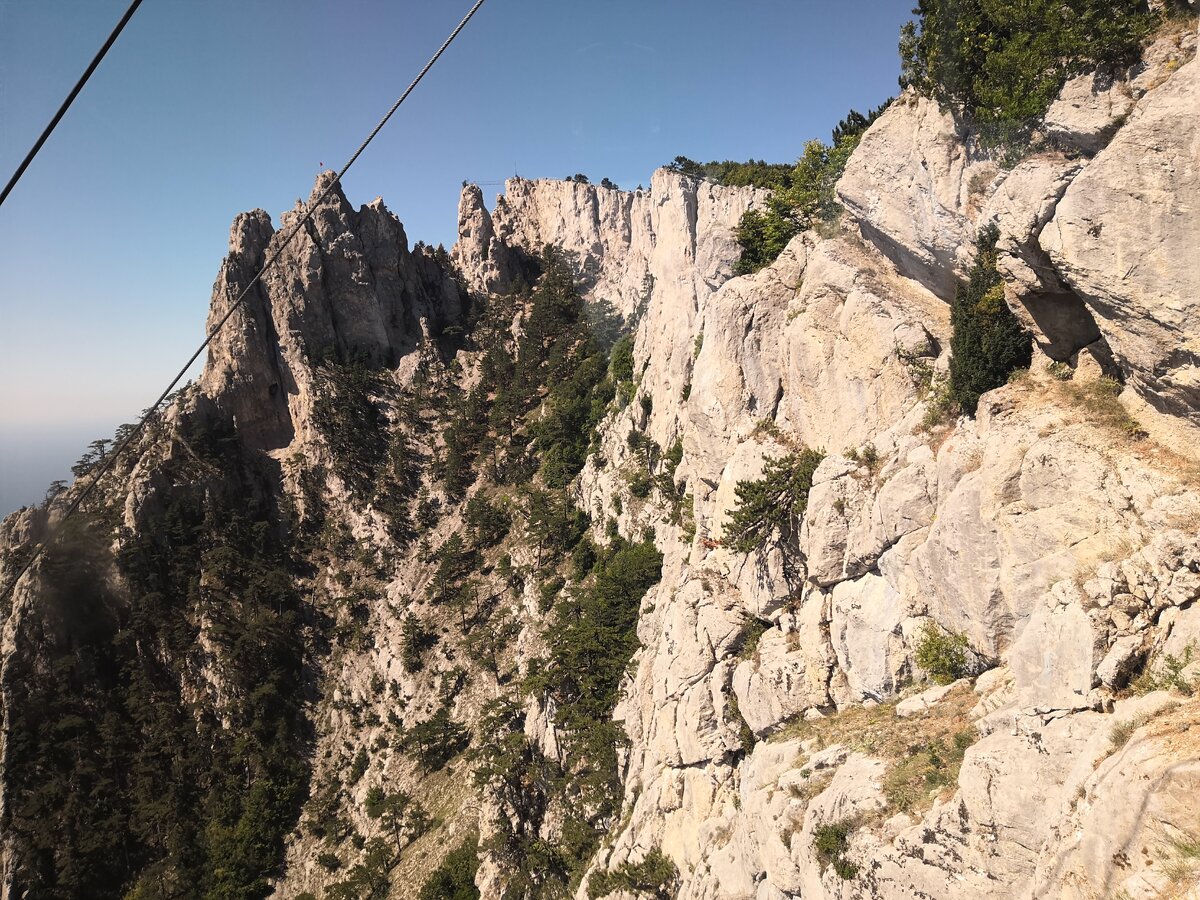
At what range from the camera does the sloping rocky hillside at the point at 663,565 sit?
1195 cm

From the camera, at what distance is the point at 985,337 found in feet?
55.3

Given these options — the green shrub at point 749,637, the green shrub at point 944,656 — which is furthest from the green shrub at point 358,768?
the green shrub at point 944,656

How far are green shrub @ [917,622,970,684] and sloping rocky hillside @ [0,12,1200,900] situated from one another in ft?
0.48

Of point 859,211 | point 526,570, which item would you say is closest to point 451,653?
point 526,570

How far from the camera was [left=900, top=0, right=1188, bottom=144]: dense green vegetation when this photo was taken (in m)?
13.5

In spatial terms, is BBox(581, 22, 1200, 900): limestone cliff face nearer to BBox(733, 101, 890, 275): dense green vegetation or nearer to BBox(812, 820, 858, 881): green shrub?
BBox(812, 820, 858, 881): green shrub

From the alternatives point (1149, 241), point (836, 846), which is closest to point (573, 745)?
point (836, 846)

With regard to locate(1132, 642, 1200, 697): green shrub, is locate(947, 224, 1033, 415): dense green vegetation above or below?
above

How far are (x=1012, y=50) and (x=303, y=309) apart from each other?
274ft

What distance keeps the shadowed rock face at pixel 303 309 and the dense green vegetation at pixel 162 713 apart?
34.3ft

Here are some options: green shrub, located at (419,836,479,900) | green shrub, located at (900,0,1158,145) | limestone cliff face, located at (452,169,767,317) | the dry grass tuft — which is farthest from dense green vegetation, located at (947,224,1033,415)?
limestone cliff face, located at (452,169,767,317)

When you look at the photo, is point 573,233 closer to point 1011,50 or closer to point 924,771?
point 1011,50

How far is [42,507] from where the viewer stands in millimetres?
68500

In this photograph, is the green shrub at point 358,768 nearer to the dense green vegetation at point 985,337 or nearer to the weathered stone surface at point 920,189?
the dense green vegetation at point 985,337
